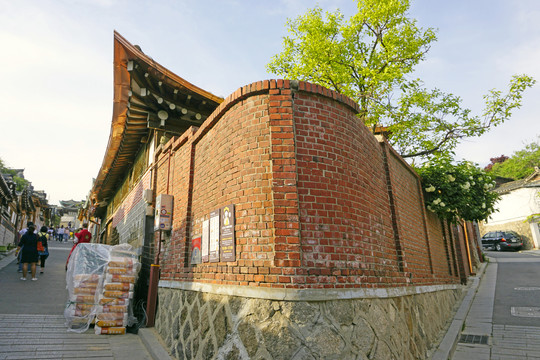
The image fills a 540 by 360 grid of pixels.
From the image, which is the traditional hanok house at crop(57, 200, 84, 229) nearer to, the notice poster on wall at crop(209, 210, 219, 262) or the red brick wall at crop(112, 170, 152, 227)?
the red brick wall at crop(112, 170, 152, 227)

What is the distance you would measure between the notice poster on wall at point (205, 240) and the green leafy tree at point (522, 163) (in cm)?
4408

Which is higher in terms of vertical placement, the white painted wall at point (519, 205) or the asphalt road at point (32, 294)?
the white painted wall at point (519, 205)

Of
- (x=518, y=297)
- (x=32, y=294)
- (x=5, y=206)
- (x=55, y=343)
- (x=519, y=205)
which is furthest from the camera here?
(x=519, y=205)

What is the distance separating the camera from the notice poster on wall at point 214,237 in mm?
4676

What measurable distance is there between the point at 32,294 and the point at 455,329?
398 inches

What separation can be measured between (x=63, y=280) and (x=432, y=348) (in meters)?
10.9

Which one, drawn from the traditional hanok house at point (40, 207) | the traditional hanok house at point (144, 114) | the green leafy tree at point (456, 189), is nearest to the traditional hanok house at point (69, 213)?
the traditional hanok house at point (40, 207)

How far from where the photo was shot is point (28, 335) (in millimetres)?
5379

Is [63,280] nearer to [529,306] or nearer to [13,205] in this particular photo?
[529,306]

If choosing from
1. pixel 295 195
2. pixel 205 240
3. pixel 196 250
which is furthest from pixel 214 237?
pixel 295 195

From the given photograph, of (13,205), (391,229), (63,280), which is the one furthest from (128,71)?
(13,205)

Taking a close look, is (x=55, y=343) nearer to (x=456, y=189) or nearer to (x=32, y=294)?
(x=32, y=294)

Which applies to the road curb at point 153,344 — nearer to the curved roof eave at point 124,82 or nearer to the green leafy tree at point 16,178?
the curved roof eave at point 124,82

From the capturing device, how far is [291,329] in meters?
3.62
